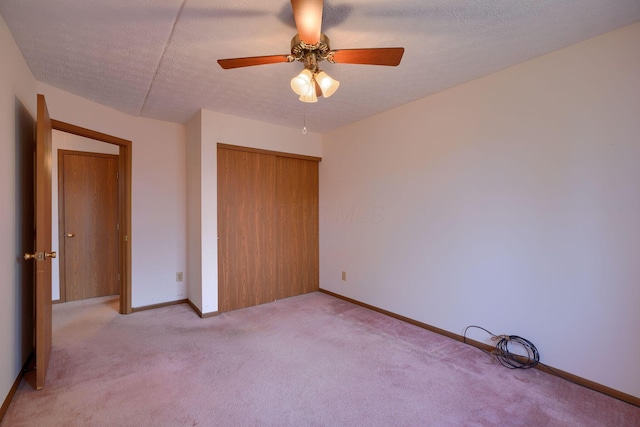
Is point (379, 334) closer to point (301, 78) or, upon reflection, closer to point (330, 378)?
point (330, 378)

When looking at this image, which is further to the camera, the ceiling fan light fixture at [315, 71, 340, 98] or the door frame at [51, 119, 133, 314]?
the door frame at [51, 119, 133, 314]

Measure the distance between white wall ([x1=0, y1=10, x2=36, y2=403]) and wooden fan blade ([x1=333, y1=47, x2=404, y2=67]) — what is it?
1.97m

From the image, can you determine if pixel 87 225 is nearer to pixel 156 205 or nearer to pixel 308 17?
pixel 156 205

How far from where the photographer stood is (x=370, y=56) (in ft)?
5.33

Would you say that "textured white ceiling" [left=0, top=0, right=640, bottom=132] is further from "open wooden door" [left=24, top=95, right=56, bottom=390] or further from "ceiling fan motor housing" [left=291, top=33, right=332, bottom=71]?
"open wooden door" [left=24, top=95, right=56, bottom=390]

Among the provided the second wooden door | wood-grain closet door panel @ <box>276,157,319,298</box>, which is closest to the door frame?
the second wooden door

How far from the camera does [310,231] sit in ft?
14.1

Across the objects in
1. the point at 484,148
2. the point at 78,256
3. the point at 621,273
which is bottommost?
the point at 78,256

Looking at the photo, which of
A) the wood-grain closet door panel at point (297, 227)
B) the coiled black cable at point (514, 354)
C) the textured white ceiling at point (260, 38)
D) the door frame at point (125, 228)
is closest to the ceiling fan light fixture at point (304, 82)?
the textured white ceiling at point (260, 38)

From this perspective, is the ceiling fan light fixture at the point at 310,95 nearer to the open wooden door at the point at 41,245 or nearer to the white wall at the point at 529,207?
the white wall at the point at 529,207

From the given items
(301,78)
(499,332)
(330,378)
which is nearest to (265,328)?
(330,378)

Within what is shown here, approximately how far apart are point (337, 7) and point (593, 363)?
285cm

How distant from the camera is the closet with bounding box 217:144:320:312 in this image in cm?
351

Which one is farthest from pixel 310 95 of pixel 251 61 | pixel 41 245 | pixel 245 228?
pixel 245 228
